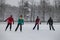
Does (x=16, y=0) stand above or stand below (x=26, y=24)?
above

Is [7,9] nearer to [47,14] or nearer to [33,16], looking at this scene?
[33,16]

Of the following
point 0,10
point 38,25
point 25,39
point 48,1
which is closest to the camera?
point 25,39

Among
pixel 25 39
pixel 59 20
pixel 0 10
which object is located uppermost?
pixel 0 10

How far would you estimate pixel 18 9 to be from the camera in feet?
12.5

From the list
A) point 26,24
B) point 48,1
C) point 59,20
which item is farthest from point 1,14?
point 59,20

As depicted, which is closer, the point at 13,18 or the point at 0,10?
the point at 13,18

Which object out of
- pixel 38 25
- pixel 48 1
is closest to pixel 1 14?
pixel 38 25

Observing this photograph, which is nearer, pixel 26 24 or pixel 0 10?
pixel 26 24

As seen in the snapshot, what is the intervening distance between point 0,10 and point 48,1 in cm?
125

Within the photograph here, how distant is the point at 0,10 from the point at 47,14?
1.21 meters

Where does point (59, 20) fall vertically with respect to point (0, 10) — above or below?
below

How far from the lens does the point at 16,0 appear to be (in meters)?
3.64

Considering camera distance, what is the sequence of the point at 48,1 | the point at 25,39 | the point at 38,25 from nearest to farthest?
the point at 25,39, the point at 38,25, the point at 48,1

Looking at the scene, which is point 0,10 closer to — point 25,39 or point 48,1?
point 48,1
